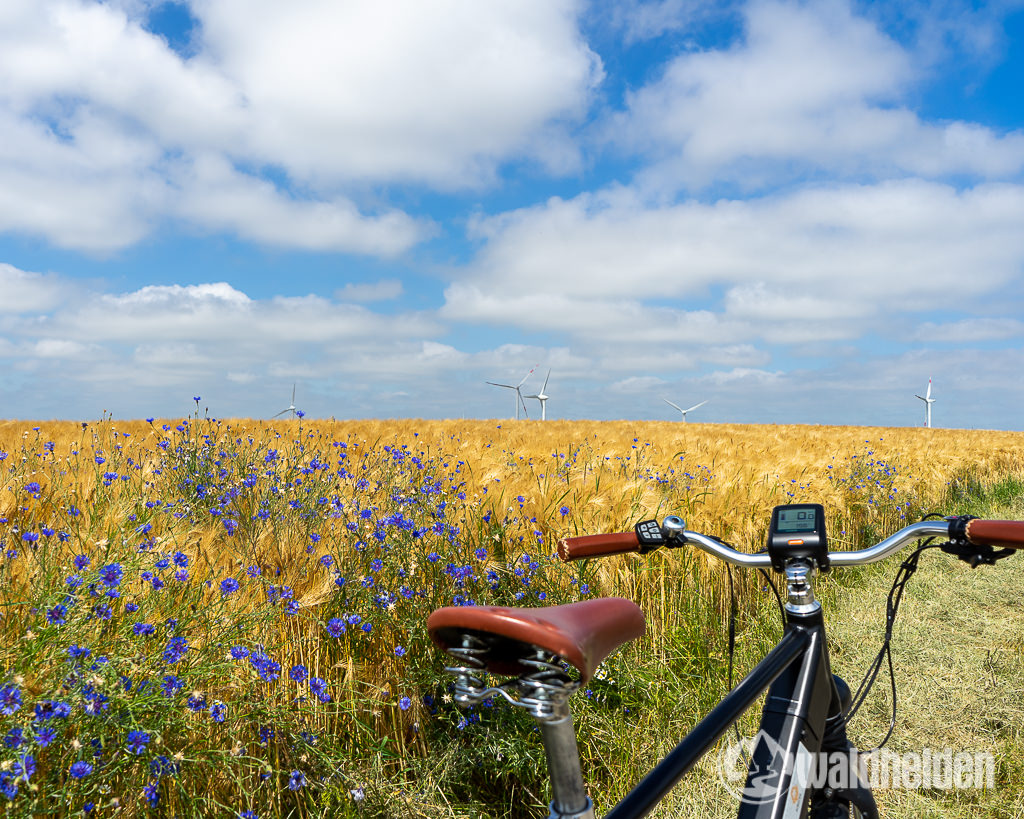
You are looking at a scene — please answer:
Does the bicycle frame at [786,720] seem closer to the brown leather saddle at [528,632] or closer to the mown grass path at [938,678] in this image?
the brown leather saddle at [528,632]

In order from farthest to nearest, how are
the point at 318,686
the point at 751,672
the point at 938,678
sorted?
1. the point at 938,678
2. the point at 318,686
3. the point at 751,672

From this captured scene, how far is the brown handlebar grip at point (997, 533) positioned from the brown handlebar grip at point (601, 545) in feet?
2.87

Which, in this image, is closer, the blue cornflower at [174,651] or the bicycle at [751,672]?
the bicycle at [751,672]

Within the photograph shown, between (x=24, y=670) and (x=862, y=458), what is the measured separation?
11.4 meters

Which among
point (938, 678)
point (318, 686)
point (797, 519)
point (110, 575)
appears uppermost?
→ point (797, 519)

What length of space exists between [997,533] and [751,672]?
0.72 m

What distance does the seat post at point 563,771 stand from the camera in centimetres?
109

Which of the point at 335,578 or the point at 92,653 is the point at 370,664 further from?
the point at 92,653

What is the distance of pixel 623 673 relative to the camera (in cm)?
369

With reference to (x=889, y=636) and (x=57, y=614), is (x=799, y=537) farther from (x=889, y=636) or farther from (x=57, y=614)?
(x=57, y=614)

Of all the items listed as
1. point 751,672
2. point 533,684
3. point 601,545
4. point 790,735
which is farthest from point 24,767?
point 790,735

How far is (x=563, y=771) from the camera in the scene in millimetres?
1091

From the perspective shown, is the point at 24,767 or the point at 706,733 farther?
the point at 24,767

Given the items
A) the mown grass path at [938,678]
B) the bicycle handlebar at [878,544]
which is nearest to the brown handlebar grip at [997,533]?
the bicycle handlebar at [878,544]
